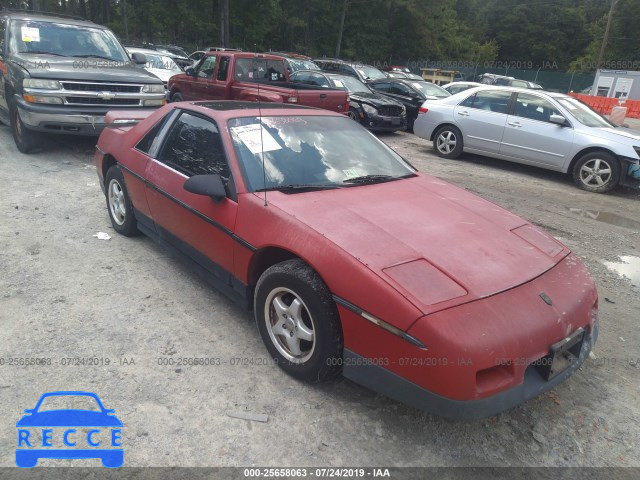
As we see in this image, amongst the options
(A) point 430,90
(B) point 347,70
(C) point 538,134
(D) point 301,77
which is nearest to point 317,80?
(D) point 301,77

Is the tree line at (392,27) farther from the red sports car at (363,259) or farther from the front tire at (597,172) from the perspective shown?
the front tire at (597,172)

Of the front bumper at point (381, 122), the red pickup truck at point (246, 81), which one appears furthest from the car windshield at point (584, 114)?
the red pickup truck at point (246, 81)

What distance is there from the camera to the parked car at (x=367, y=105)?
1161cm

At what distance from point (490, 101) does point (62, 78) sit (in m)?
7.77

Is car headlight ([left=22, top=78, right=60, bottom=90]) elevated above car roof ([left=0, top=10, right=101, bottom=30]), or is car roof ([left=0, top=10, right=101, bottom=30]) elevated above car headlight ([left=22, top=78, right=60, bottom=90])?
car roof ([left=0, top=10, right=101, bottom=30])

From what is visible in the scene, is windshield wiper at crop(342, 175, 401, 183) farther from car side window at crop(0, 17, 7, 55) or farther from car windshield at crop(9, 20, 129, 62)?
car side window at crop(0, 17, 7, 55)

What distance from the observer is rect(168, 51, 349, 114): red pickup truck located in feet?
30.7

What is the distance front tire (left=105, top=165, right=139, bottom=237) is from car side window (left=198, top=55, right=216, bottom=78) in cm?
632

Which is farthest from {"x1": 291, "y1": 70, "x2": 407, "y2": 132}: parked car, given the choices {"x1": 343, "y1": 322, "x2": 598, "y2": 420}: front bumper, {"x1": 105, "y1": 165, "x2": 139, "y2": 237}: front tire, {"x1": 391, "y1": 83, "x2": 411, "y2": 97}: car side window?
{"x1": 343, "y1": 322, "x2": 598, "y2": 420}: front bumper

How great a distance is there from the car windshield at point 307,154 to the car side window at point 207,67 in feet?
24.3

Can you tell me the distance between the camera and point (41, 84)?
6723 mm

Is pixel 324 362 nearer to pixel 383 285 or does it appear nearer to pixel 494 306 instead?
pixel 383 285

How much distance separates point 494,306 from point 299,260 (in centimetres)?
109

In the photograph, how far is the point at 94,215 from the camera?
529 centimetres
